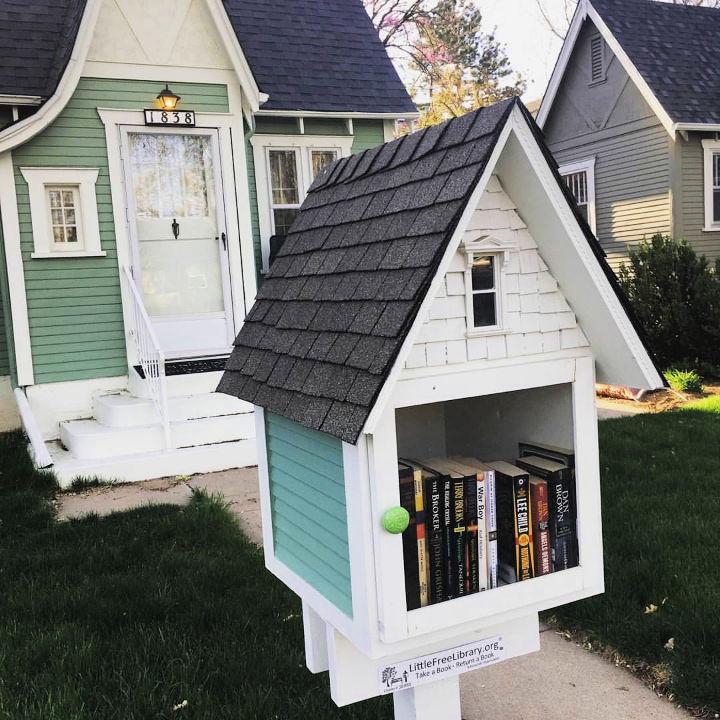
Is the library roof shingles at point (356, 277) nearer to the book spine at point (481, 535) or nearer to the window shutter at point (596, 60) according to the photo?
the book spine at point (481, 535)

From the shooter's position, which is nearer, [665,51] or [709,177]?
[709,177]

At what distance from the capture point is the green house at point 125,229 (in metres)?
8.06

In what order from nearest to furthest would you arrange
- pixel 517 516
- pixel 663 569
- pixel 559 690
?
pixel 517 516 → pixel 559 690 → pixel 663 569

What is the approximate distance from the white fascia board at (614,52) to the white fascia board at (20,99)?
417 inches

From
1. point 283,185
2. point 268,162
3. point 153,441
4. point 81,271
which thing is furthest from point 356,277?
point 283,185

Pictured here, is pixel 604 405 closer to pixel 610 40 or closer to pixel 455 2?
pixel 610 40

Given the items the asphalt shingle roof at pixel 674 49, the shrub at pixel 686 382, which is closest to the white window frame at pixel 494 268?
the shrub at pixel 686 382

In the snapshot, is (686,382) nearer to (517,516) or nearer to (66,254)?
(66,254)

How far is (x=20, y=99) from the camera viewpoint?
27.8 ft

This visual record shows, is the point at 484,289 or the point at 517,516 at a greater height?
the point at 484,289

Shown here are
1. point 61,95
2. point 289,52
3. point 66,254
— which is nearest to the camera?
point 61,95

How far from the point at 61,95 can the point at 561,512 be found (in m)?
7.63

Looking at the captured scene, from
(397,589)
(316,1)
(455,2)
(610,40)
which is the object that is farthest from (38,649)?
(455,2)

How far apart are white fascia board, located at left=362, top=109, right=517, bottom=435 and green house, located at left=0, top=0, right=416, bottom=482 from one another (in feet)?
19.3
